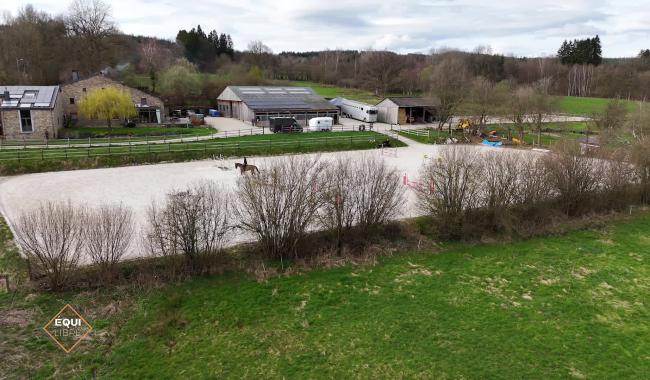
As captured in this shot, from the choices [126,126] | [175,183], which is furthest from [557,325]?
[126,126]

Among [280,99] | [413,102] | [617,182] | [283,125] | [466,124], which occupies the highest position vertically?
[280,99]

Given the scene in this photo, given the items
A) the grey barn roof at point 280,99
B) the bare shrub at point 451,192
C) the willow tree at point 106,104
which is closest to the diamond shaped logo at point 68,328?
the bare shrub at point 451,192

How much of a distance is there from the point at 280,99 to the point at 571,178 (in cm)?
3241

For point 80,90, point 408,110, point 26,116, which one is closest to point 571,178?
point 408,110

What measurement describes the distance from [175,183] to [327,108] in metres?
25.5

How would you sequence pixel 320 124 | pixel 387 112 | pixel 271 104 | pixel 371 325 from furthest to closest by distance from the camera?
pixel 387 112, pixel 271 104, pixel 320 124, pixel 371 325

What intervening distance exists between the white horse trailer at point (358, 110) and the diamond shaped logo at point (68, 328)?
37.9m

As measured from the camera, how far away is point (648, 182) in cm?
1984

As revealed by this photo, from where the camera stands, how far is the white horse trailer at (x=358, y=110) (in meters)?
45.4

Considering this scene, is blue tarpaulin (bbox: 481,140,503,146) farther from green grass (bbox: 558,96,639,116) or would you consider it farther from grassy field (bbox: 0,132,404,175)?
green grass (bbox: 558,96,639,116)

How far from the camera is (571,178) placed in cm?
1788

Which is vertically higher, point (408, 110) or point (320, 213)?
point (408, 110)

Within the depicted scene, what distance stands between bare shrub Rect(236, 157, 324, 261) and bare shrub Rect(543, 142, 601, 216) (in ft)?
33.2

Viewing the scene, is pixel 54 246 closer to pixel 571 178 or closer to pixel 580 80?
pixel 571 178
